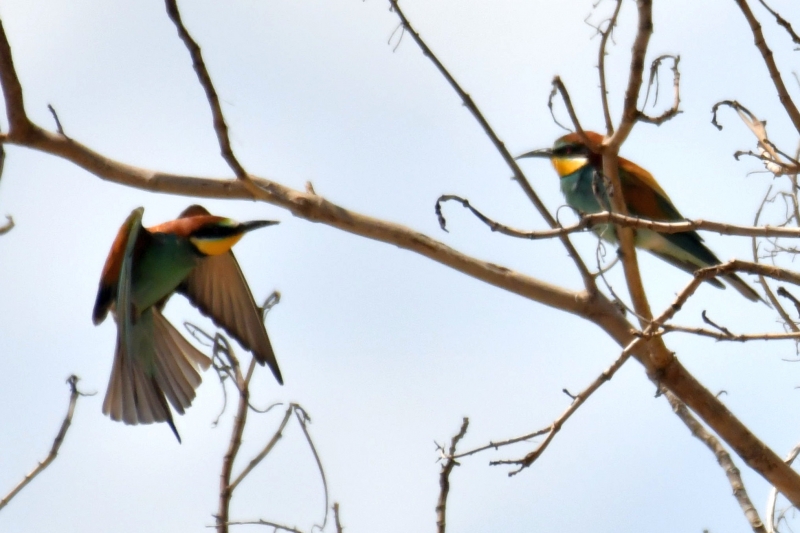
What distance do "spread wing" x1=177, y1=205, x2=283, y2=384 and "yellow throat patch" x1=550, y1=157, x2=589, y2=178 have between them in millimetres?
1848

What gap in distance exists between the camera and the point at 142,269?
3387 mm

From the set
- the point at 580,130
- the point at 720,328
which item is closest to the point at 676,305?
the point at 720,328

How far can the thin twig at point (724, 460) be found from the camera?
2.28 meters

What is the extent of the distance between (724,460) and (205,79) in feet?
5.09

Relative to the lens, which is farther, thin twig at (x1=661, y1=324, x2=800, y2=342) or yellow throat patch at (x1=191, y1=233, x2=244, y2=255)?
yellow throat patch at (x1=191, y1=233, x2=244, y2=255)

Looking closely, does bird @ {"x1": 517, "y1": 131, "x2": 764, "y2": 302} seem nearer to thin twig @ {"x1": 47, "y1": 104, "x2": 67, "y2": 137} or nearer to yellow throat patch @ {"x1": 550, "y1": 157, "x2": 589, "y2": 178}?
yellow throat patch @ {"x1": 550, "y1": 157, "x2": 589, "y2": 178}

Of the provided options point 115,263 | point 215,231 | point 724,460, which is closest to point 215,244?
point 215,231

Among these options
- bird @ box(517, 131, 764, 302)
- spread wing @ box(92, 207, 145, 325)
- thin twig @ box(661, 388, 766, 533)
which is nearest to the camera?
thin twig @ box(661, 388, 766, 533)

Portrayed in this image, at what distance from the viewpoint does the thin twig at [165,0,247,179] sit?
187 cm

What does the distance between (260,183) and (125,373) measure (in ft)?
4.43

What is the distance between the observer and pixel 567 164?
15.2ft

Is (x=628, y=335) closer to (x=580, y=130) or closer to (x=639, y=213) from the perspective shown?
(x=580, y=130)

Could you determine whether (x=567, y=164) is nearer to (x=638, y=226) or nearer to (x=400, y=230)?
(x=400, y=230)

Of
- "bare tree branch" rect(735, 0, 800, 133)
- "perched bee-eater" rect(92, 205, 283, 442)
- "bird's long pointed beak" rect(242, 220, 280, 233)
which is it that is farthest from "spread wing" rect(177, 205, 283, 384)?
"bare tree branch" rect(735, 0, 800, 133)
